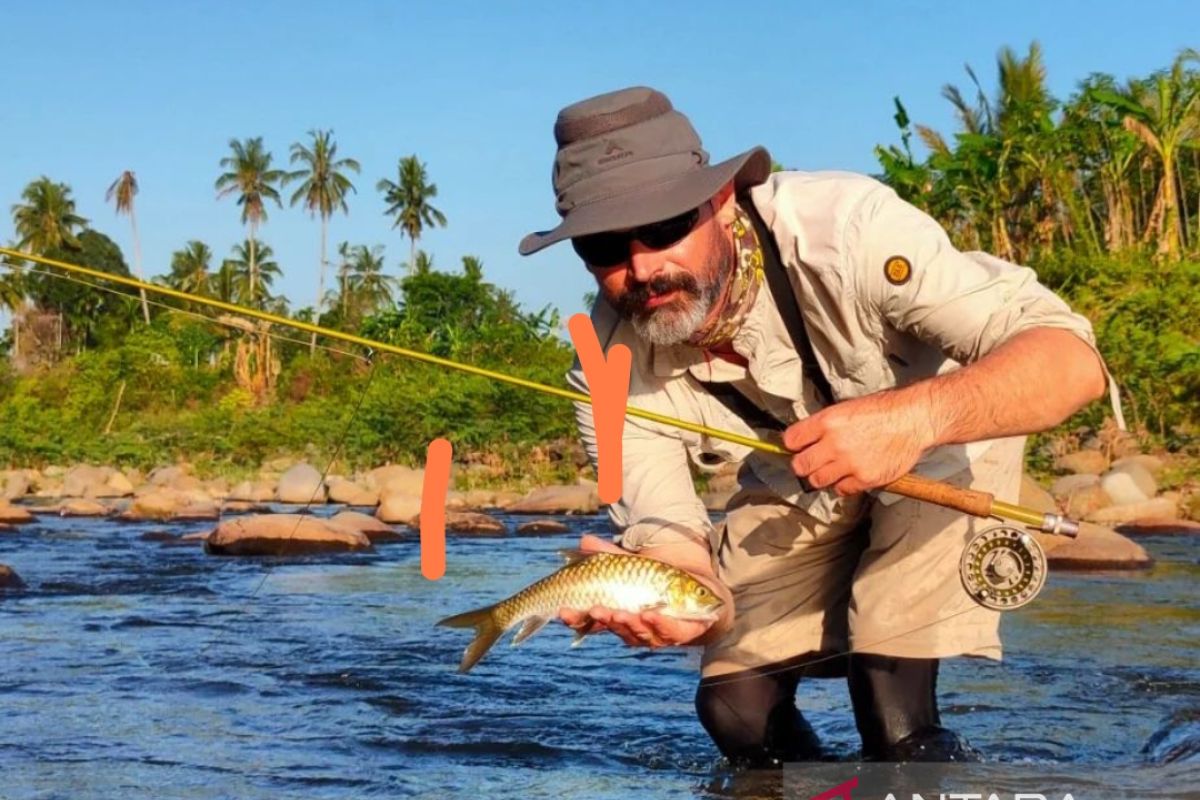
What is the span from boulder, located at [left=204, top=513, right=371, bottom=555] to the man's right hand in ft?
30.6

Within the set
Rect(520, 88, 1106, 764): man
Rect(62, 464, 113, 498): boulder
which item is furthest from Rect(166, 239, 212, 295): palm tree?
Rect(520, 88, 1106, 764): man

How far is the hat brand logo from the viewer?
126 inches

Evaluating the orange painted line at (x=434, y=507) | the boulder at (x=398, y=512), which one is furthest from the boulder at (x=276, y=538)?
the orange painted line at (x=434, y=507)

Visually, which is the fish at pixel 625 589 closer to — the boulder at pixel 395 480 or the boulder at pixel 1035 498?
the boulder at pixel 1035 498

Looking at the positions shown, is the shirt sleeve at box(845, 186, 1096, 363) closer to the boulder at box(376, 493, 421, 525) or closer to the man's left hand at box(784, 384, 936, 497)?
the man's left hand at box(784, 384, 936, 497)

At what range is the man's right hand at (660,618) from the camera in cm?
333

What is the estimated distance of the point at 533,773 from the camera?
15.4 ft

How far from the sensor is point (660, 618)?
333cm

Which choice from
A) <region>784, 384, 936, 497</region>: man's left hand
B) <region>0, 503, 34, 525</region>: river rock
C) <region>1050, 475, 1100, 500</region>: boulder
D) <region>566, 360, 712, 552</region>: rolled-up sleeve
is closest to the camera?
<region>784, 384, 936, 497</region>: man's left hand

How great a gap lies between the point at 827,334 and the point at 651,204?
619 mm

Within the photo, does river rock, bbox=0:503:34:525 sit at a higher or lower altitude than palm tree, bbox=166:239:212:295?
lower

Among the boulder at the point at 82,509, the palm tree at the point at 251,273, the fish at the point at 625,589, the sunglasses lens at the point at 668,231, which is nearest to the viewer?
the sunglasses lens at the point at 668,231

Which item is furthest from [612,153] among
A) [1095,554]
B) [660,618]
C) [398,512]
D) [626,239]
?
[398,512]

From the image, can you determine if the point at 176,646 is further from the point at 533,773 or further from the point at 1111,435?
the point at 1111,435
